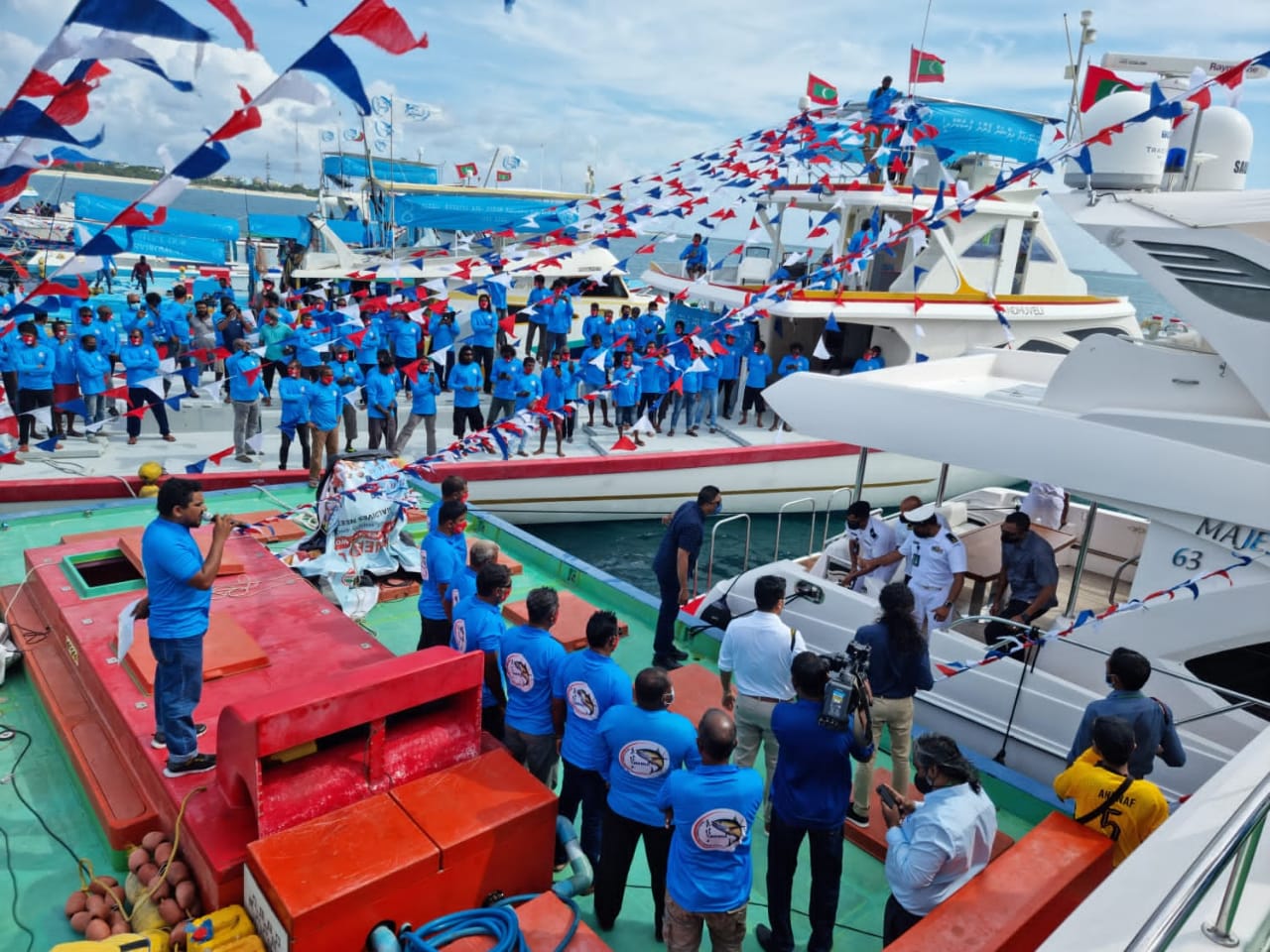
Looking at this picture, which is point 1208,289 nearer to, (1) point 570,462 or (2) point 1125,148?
(2) point 1125,148

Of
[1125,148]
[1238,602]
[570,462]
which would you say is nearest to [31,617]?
[570,462]

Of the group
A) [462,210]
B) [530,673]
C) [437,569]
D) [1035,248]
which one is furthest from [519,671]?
[462,210]

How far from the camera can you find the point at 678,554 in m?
6.43

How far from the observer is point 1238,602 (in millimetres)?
4980

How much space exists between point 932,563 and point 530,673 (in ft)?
11.0

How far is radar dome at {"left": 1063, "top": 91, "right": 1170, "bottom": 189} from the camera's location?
20.0 feet

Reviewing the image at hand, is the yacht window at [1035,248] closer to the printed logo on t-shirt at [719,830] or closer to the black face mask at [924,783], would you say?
the black face mask at [924,783]

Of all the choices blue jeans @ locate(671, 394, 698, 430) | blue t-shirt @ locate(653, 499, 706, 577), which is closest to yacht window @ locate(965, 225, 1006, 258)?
blue jeans @ locate(671, 394, 698, 430)

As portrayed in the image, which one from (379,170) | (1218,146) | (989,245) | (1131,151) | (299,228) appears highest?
(379,170)

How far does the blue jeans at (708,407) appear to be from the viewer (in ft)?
45.7

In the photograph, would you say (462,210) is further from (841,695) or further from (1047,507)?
(841,695)

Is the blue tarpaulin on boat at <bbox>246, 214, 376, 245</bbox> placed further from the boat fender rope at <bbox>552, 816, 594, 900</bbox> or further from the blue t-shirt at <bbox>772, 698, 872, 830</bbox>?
the blue t-shirt at <bbox>772, 698, 872, 830</bbox>

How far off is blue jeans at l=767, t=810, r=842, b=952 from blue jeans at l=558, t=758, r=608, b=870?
0.87 metres

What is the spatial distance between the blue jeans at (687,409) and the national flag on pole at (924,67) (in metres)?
5.54
